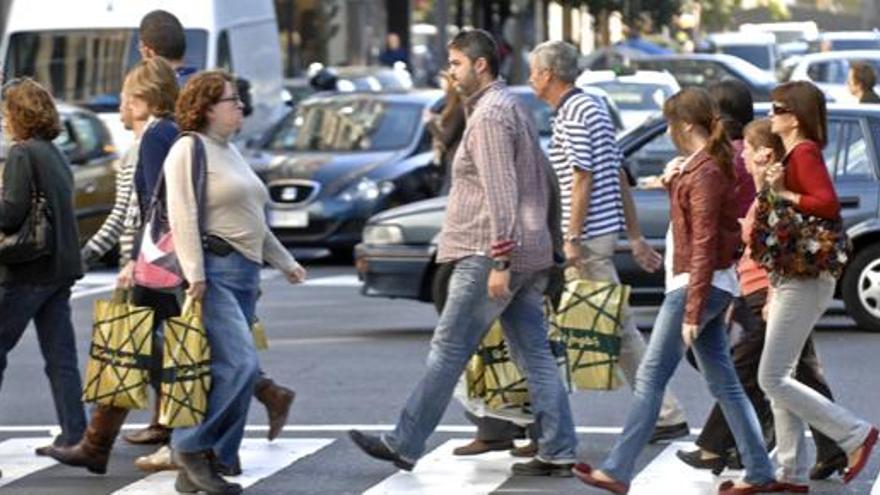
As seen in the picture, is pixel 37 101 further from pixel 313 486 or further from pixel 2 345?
pixel 313 486

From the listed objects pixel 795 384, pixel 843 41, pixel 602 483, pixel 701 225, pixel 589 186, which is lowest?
pixel 843 41

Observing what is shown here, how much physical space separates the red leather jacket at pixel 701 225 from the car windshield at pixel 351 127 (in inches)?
558

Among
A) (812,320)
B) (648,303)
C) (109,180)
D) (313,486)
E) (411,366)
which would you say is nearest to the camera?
(812,320)

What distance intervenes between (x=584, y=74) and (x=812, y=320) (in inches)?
769

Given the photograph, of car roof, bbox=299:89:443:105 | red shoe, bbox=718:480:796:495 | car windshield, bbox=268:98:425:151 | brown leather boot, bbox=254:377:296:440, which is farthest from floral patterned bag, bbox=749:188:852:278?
car roof, bbox=299:89:443:105

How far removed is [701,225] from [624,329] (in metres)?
2.09

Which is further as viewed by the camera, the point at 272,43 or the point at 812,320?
the point at 272,43

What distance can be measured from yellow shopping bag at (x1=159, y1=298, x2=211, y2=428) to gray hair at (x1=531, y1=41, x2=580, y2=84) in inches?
81.6

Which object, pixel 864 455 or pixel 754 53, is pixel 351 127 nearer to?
pixel 864 455

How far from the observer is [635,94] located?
28203mm

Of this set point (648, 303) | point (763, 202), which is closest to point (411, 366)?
point (648, 303)

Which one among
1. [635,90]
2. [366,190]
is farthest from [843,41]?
[366,190]

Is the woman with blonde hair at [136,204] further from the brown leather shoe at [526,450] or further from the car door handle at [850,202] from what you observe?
the car door handle at [850,202]

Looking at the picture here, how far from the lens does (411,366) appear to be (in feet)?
48.6
